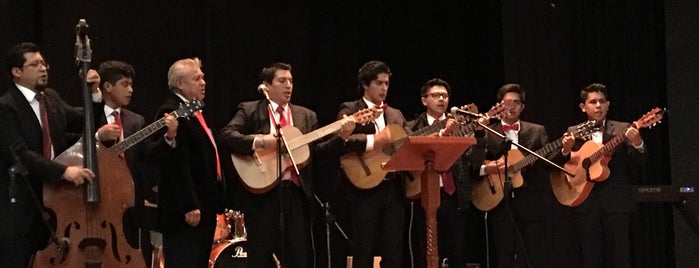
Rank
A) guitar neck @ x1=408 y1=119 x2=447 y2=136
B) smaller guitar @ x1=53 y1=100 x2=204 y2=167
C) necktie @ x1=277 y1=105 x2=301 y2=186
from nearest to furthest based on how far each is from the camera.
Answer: smaller guitar @ x1=53 y1=100 x2=204 y2=167 → necktie @ x1=277 y1=105 x2=301 y2=186 → guitar neck @ x1=408 y1=119 x2=447 y2=136

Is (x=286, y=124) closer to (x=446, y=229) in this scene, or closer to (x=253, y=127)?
(x=253, y=127)

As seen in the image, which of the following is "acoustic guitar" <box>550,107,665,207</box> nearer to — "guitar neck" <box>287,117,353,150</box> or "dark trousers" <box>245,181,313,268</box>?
"guitar neck" <box>287,117,353,150</box>

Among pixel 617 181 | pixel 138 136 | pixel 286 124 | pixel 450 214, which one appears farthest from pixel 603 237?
pixel 138 136

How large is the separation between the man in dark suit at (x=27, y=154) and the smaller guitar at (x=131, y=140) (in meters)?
0.13

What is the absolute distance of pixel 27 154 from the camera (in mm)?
5863

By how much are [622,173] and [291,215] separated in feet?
9.70

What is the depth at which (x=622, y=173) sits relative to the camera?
333 inches

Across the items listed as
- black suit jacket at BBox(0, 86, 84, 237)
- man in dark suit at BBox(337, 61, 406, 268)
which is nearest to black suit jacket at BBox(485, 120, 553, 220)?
man in dark suit at BBox(337, 61, 406, 268)

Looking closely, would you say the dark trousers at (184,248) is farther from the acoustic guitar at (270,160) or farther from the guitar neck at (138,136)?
the acoustic guitar at (270,160)

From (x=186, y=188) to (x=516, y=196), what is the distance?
122 inches

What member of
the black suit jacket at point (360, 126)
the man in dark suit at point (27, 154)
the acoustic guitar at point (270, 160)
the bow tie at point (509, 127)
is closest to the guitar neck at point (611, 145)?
the bow tie at point (509, 127)

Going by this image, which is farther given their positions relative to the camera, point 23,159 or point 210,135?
point 210,135

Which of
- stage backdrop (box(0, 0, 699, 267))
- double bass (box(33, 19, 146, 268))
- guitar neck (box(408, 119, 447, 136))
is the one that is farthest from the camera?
stage backdrop (box(0, 0, 699, 267))

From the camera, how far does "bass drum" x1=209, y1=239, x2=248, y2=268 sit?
26.4 ft
